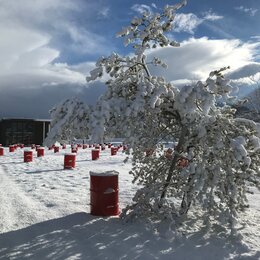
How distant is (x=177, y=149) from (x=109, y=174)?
4.45ft

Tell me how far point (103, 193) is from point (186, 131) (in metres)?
1.92

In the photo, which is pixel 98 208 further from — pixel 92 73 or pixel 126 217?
pixel 92 73

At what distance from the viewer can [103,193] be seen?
260 inches

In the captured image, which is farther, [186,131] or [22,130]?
[22,130]

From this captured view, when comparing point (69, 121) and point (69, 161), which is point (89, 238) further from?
point (69, 161)

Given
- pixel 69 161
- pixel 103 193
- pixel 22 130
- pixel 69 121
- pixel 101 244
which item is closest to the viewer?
pixel 101 244

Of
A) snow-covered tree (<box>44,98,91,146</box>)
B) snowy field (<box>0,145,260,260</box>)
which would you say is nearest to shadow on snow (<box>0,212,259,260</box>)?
snowy field (<box>0,145,260,260</box>)

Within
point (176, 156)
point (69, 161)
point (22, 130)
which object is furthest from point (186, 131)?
point (22, 130)

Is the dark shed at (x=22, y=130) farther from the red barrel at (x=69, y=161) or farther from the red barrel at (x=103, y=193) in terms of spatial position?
the red barrel at (x=103, y=193)

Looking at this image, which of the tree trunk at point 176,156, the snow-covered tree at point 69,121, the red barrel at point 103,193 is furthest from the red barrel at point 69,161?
the snow-covered tree at point 69,121

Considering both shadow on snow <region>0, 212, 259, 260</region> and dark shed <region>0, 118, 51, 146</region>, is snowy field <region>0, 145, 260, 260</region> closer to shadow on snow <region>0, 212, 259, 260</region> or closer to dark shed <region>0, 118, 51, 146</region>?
shadow on snow <region>0, 212, 259, 260</region>

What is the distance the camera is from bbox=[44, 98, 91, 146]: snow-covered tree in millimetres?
5523

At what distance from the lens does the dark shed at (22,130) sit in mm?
45875

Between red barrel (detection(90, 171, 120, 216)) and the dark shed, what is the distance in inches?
1636
